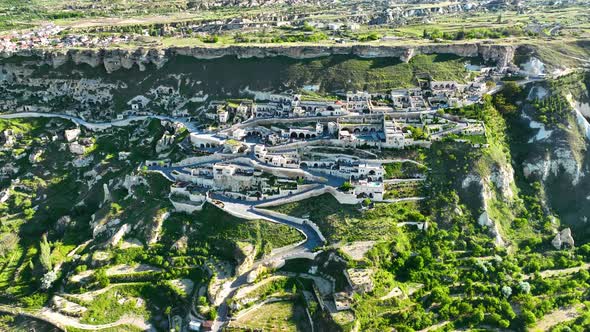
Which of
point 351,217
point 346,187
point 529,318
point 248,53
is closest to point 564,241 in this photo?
point 529,318

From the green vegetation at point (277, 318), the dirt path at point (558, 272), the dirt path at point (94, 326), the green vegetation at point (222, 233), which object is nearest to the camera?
the green vegetation at point (277, 318)

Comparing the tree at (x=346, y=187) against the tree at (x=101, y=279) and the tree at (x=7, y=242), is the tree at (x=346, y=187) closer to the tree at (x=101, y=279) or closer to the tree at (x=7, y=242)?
the tree at (x=101, y=279)

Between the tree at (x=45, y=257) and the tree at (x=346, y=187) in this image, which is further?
the tree at (x=346, y=187)

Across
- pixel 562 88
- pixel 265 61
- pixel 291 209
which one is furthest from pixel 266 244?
pixel 562 88

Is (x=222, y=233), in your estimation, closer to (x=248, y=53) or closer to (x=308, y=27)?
(x=248, y=53)

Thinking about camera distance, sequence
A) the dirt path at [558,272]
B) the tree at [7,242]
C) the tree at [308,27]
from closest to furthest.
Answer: the dirt path at [558,272]
the tree at [7,242]
the tree at [308,27]

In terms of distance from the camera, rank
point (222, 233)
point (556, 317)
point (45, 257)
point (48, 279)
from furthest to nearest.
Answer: point (222, 233), point (45, 257), point (48, 279), point (556, 317)

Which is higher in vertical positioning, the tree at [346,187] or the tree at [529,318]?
the tree at [346,187]

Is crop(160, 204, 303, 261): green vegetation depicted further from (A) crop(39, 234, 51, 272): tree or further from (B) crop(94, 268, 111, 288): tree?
(A) crop(39, 234, 51, 272): tree

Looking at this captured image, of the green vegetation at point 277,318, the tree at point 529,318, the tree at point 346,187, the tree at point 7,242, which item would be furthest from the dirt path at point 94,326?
the tree at point 529,318
